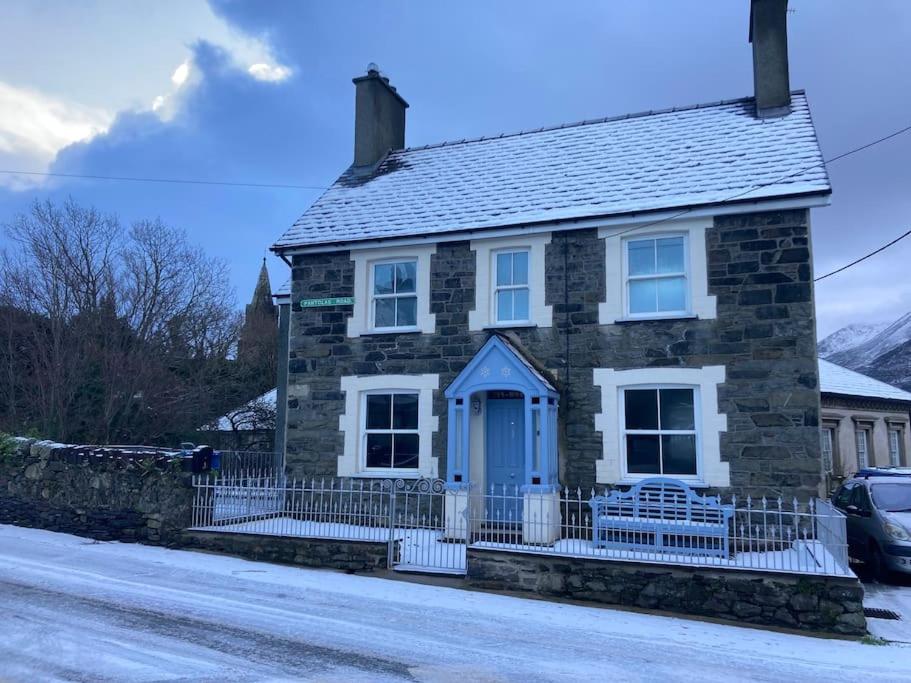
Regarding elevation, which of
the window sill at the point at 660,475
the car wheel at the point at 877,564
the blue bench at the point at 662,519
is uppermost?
the window sill at the point at 660,475

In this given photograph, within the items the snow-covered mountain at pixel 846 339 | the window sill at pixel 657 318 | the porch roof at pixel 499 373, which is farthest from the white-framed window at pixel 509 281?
the snow-covered mountain at pixel 846 339

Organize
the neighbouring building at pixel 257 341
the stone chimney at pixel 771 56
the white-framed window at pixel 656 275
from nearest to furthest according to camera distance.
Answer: the white-framed window at pixel 656 275 < the stone chimney at pixel 771 56 < the neighbouring building at pixel 257 341

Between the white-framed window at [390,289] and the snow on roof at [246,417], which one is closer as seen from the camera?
the white-framed window at [390,289]

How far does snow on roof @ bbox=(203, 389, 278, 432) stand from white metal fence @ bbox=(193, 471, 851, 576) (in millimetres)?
14721

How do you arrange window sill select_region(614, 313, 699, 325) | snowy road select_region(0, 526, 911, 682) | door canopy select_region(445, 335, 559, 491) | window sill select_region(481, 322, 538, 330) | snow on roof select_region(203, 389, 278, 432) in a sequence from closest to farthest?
snowy road select_region(0, 526, 911, 682)
door canopy select_region(445, 335, 559, 491)
window sill select_region(614, 313, 699, 325)
window sill select_region(481, 322, 538, 330)
snow on roof select_region(203, 389, 278, 432)

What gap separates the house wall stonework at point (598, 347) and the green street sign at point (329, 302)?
0.37 feet

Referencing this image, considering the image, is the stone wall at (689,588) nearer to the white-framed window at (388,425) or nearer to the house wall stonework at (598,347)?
the house wall stonework at (598,347)

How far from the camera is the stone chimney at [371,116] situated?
18094mm

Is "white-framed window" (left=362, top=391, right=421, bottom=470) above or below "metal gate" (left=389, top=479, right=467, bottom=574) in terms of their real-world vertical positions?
above

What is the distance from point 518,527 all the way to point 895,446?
22.1m

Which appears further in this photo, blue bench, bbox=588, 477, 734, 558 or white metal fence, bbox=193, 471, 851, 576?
blue bench, bbox=588, 477, 734, 558

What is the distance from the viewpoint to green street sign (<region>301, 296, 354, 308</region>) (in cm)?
1500

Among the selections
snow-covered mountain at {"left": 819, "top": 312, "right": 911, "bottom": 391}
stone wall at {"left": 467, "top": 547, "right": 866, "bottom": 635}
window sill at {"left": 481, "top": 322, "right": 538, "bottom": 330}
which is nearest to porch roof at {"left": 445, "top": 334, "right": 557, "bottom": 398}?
window sill at {"left": 481, "top": 322, "right": 538, "bottom": 330}

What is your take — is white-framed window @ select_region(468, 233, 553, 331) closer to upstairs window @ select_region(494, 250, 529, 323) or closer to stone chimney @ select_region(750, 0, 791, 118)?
upstairs window @ select_region(494, 250, 529, 323)
